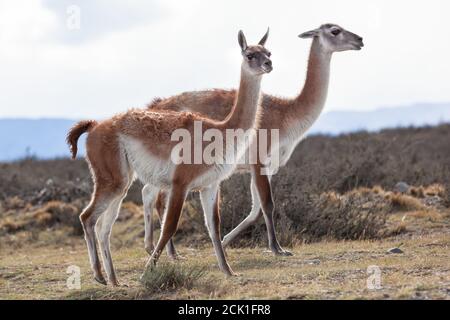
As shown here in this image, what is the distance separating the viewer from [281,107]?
1068 cm

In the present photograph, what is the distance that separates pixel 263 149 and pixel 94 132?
2.73m

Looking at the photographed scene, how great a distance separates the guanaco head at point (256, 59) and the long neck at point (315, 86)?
7.27 feet

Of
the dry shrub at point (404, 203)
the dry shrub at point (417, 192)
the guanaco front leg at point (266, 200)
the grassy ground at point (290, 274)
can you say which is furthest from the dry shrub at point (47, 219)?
the guanaco front leg at point (266, 200)

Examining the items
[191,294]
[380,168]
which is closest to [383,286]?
[191,294]

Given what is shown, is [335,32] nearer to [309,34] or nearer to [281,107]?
[309,34]

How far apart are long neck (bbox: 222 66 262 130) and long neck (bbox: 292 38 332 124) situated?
2382 mm

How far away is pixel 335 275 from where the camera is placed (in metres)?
8.06

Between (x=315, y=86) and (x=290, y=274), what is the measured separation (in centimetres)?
339

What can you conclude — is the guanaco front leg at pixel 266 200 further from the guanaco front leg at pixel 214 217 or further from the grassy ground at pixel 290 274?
the guanaco front leg at pixel 214 217

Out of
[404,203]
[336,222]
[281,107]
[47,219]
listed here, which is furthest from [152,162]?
[47,219]

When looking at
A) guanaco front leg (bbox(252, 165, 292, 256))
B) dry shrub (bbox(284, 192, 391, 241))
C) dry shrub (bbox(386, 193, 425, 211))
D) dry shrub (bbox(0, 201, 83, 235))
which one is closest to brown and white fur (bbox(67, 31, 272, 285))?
Answer: guanaco front leg (bbox(252, 165, 292, 256))

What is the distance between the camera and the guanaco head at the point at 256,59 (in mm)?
8328

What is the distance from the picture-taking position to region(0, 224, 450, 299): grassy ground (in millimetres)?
6988

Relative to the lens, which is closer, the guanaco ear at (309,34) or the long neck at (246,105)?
the long neck at (246,105)
